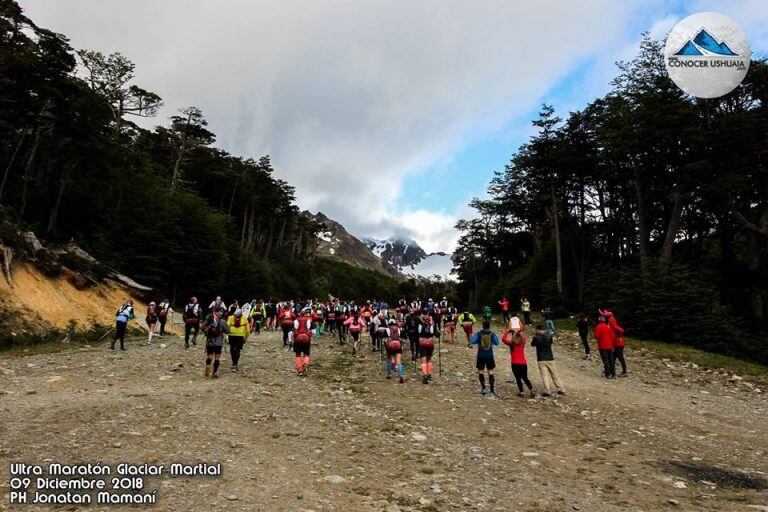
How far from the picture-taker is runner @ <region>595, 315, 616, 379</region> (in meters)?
14.8

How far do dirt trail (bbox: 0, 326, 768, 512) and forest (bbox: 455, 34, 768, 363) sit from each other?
10.9 metres

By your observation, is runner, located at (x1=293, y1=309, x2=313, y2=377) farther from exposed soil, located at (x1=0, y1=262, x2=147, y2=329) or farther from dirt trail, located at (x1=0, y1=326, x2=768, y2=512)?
exposed soil, located at (x1=0, y1=262, x2=147, y2=329)

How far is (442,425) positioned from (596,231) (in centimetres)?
4213

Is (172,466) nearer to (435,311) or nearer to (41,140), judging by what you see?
(435,311)

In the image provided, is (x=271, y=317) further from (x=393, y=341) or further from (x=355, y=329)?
(x=393, y=341)

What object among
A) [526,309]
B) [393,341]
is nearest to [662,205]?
[526,309]

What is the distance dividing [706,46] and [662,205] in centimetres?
1357

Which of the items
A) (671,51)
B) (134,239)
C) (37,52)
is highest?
(671,51)

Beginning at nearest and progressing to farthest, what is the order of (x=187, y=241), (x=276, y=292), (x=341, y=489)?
(x=341, y=489) < (x=187, y=241) < (x=276, y=292)

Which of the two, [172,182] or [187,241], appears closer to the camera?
[187,241]

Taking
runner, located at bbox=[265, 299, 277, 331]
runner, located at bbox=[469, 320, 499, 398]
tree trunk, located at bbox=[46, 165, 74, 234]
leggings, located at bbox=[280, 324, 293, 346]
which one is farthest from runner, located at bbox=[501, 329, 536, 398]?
tree trunk, located at bbox=[46, 165, 74, 234]

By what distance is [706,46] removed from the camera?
26797 millimetres

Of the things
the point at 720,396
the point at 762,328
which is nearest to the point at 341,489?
the point at 720,396

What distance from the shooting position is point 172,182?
45562 millimetres
